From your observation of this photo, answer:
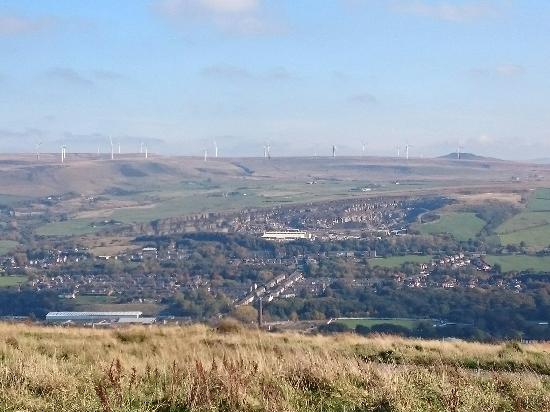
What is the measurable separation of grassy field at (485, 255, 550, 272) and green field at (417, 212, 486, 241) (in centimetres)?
1121

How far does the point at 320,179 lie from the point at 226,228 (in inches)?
3367

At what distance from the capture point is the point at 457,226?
3130 inches

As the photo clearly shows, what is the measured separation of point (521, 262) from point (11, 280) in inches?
1453

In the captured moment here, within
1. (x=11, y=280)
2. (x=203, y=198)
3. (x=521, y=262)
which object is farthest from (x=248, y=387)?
(x=203, y=198)

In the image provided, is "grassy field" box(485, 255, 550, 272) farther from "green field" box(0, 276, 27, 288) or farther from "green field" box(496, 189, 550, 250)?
"green field" box(0, 276, 27, 288)

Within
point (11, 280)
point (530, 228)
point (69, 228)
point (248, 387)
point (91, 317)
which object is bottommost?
point (69, 228)

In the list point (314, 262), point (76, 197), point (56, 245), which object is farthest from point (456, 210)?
point (76, 197)

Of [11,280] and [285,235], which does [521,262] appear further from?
[11,280]

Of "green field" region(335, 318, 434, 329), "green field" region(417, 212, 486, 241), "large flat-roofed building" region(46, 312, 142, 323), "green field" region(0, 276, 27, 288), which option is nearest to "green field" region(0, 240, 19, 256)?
"green field" region(0, 276, 27, 288)

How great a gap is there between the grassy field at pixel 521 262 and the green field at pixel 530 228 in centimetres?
472

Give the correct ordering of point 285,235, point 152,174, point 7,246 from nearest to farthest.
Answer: point 7,246
point 285,235
point 152,174

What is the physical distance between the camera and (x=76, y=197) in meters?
130

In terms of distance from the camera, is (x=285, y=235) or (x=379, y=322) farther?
(x=285, y=235)

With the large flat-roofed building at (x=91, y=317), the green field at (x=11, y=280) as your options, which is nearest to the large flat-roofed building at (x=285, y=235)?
the green field at (x=11, y=280)
